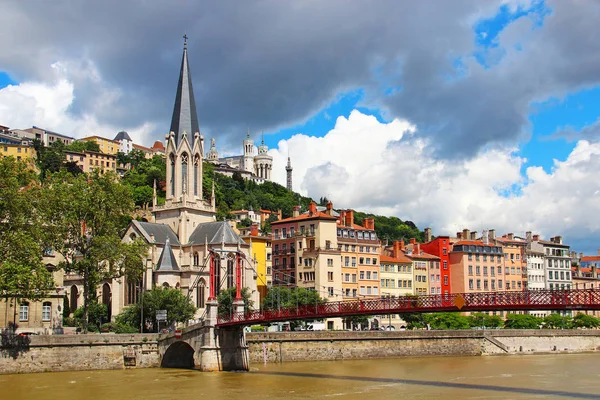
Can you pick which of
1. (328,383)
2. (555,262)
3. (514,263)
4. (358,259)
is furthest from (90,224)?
(555,262)

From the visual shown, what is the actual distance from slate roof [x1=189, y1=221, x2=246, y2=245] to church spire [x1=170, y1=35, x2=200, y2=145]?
10.7m

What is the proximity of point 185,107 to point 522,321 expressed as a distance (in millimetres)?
40506

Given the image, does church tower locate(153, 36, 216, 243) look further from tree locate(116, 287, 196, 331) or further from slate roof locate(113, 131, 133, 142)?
slate roof locate(113, 131, 133, 142)

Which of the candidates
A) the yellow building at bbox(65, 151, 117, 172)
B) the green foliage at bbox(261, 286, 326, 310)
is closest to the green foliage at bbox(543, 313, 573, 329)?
the green foliage at bbox(261, 286, 326, 310)

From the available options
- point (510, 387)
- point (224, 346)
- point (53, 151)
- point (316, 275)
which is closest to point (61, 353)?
point (224, 346)

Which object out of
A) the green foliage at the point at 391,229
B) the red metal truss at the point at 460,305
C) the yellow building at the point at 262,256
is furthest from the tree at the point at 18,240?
the green foliage at the point at 391,229

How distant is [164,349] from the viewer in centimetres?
4947

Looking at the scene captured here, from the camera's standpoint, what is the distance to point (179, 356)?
51156 millimetres

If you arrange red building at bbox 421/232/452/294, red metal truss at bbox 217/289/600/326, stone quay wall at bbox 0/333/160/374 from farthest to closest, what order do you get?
red building at bbox 421/232/452/294
stone quay wall at bbox 0/333/160/374
red metal truss at bbox 217/289/600/326

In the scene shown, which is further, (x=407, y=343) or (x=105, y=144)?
(x=105, y=144)

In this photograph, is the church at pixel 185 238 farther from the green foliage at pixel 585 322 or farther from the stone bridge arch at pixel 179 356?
the green foliage at pixel 585 322

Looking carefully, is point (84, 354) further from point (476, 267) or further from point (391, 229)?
point (391, 229)

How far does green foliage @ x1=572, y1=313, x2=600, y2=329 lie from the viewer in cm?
7819

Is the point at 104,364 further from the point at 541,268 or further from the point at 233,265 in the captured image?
the point at 541,268
